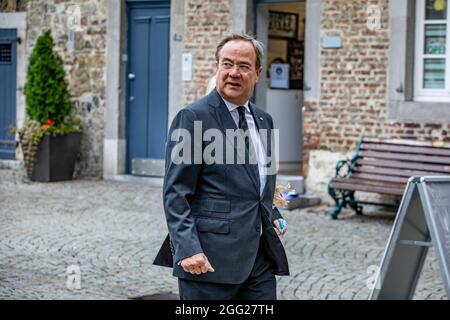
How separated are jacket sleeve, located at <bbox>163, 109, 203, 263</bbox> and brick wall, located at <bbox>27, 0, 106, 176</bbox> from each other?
1085 centimetres

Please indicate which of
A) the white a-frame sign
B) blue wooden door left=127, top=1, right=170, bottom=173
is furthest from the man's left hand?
blue wooden door left=127, top=1, right=170, bottom=173

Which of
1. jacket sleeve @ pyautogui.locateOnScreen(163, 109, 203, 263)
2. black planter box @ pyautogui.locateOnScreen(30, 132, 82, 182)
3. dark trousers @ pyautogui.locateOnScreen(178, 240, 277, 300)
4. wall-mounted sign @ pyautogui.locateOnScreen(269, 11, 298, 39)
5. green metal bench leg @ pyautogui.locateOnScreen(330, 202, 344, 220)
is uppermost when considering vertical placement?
wall-mounted sign @ pyautogui.locateOnScreen(269, 11, 298, 39)

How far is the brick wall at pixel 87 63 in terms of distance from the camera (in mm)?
14859

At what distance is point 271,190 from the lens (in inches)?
173

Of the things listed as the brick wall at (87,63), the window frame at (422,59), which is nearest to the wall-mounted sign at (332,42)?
the window frame at (422,59)

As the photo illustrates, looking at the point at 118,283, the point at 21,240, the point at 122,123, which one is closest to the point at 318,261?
the point at 118,283

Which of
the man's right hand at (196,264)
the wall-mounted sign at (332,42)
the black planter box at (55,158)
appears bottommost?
the black planter box at (55,158)

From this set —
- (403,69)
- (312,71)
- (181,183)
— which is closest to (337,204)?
(403,69)

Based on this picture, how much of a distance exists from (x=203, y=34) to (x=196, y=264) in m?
9.92

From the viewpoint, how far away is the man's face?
4258 millimetres

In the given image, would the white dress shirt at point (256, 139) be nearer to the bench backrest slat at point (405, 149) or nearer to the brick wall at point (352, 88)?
the bench backrest slat at point (405, 149)

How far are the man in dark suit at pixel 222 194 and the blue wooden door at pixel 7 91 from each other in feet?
38.9

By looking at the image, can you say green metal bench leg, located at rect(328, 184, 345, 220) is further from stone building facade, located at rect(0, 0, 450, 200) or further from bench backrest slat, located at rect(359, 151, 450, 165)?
stone building facade, located at rect(0, 0, 450, 200)

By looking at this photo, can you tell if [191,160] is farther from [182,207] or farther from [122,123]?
[122,123]
